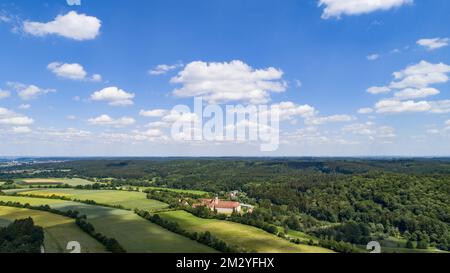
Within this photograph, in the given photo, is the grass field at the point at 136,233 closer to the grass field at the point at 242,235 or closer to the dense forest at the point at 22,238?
the grass field at the point at 242,235

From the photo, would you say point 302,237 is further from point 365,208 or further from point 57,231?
point 57,231

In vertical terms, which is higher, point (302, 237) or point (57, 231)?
point (57, 231)

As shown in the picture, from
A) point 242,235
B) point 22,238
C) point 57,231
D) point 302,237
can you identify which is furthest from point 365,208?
point 22,238

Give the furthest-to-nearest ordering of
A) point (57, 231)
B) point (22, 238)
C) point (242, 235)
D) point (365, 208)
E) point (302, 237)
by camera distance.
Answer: point (365, 208) → point (302, 237) → point (242, 235) → point (57, 231) → point (22, 238)

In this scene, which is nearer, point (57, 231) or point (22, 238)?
point (22, 238)

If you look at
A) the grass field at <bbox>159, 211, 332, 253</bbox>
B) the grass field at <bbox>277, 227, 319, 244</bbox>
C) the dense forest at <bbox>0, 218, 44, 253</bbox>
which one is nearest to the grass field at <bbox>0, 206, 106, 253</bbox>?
the dense forest at <bbox>0, 218, 44, 253</bbox>

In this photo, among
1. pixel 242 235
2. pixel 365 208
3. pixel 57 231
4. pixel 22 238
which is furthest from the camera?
pixel 365 208
